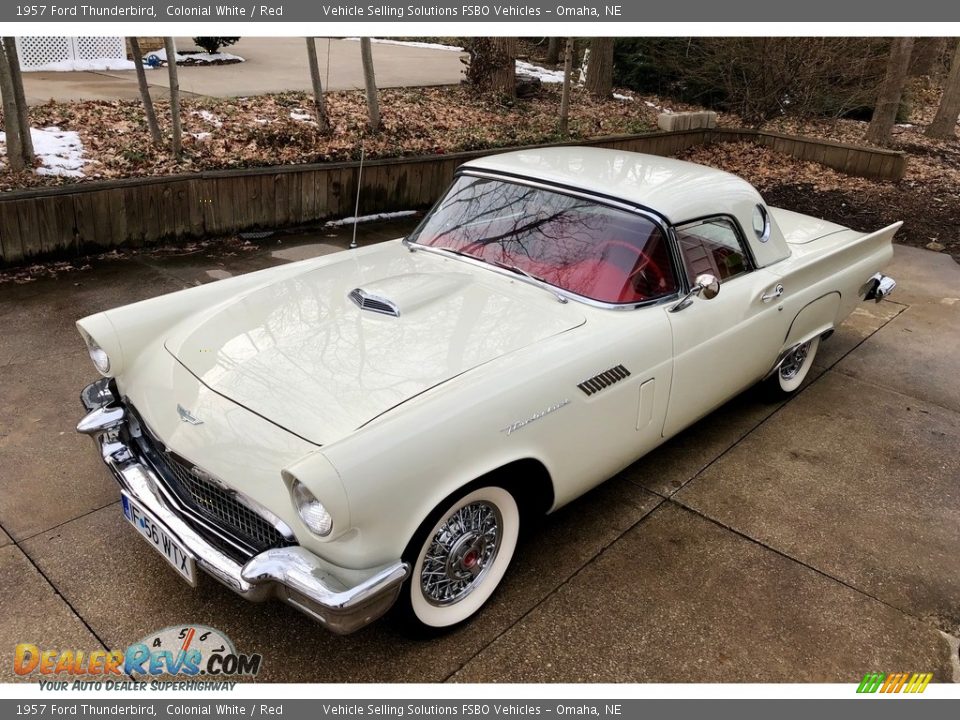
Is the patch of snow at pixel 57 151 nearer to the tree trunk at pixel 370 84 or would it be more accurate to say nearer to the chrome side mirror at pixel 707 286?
the tree trunk at pixel 370 84

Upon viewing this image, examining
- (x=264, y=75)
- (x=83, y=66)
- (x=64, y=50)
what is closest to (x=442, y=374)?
(x=264, y=75)

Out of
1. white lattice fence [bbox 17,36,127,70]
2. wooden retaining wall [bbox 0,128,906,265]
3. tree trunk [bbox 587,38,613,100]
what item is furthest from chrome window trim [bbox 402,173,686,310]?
white lattice fence [bbox 17,36,127,70]

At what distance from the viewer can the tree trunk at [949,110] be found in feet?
41.0

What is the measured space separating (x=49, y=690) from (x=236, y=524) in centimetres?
79

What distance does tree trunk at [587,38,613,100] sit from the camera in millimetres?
13477

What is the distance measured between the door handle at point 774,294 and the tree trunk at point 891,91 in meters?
9.60

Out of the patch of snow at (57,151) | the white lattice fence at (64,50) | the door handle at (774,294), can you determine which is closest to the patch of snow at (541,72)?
the white lattice fence at (64,50)

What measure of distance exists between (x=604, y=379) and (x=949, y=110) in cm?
1298

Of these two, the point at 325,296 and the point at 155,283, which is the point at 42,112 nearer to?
the point at 155,283

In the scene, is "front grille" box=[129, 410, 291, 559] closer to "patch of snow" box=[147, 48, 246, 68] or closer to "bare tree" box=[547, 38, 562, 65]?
"patch of snow" box=[147, 48, 246, 68]

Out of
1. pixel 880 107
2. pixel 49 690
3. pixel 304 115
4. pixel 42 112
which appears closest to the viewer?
pixel 49 690

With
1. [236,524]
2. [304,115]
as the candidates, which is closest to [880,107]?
[304,115]

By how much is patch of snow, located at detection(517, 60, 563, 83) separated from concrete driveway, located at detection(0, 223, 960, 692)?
1108 centimetres

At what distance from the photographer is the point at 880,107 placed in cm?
1177
